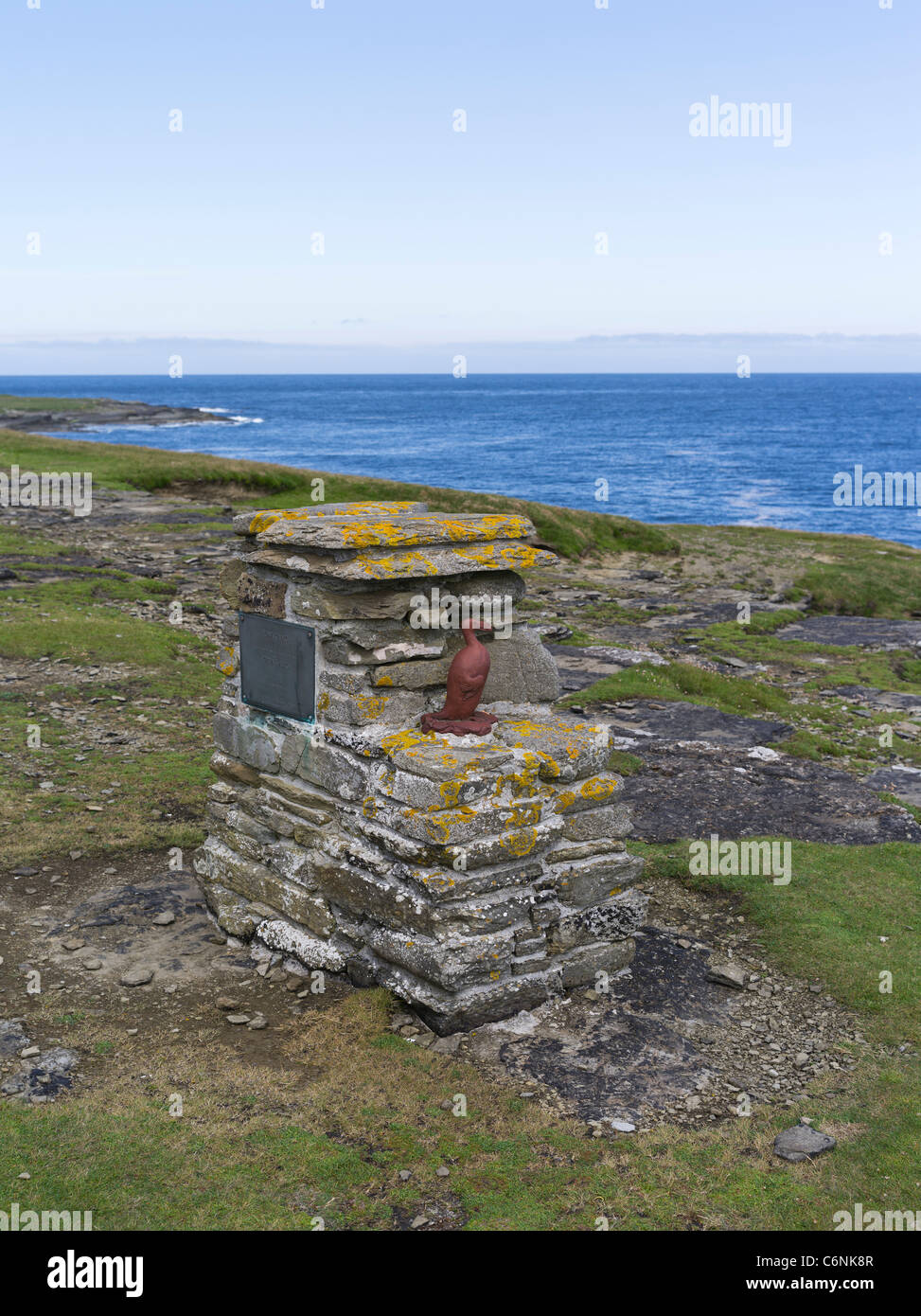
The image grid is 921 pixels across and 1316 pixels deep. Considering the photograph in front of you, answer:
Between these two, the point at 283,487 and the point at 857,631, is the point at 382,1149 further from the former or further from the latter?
the point at 283,487

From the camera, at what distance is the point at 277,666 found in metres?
8.86

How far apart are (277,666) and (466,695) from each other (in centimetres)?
180

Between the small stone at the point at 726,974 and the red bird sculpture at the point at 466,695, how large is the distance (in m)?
2.91

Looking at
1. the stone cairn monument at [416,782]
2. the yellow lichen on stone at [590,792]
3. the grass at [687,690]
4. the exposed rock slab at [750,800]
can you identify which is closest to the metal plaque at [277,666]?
the stone cairn monument at [416,782]

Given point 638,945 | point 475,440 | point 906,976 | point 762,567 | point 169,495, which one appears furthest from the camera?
point 475,440

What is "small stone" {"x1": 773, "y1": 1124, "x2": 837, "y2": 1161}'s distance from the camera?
21.0ft

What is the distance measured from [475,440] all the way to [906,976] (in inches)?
4798

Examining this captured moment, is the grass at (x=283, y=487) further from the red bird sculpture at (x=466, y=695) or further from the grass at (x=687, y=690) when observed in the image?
the red bird sculpture at (x=466, y=695)

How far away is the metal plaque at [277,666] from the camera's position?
336 inches

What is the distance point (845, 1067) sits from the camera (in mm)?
7469

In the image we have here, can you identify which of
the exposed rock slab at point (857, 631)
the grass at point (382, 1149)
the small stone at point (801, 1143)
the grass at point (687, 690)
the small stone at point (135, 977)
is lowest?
the small stone at point (801, 1143)

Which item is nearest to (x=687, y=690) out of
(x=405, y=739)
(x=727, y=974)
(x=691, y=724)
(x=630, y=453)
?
(x=691, y=724)

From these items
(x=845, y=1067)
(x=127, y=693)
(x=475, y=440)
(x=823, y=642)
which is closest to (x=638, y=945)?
(x=845, y=1067)
